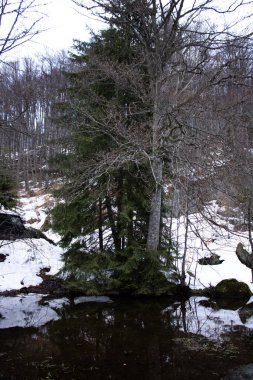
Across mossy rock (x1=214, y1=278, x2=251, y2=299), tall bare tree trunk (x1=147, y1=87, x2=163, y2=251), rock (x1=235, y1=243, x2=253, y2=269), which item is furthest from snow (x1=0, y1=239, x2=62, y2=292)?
rock (x1=235, y1=243, x2=253, y2=269)

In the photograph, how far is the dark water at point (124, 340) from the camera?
22.1ft

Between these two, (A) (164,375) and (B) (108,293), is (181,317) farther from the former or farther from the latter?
(A) (164,375)

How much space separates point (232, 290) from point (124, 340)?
581 centimetres

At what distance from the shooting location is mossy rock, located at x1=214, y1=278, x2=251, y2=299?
1275 cm

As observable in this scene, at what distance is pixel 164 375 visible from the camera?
259 inches

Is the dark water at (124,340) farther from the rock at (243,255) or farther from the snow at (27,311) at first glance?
the rock at (243,255)

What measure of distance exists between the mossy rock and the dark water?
1.06 meters

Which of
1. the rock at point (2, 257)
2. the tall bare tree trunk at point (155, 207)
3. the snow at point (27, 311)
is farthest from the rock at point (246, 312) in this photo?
the rock at point (2, 257)

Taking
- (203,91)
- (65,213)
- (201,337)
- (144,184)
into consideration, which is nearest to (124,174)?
(144,184)

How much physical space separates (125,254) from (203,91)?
6.23 metres

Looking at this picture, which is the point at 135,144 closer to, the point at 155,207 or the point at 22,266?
the point at 155,207

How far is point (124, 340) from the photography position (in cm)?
838

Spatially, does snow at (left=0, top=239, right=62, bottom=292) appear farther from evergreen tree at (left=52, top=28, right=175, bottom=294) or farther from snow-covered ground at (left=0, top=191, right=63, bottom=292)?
evergreen tree at (left=52, top=28, right=175, bottom=294)

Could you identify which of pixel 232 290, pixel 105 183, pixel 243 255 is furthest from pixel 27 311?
pixel 243 255
